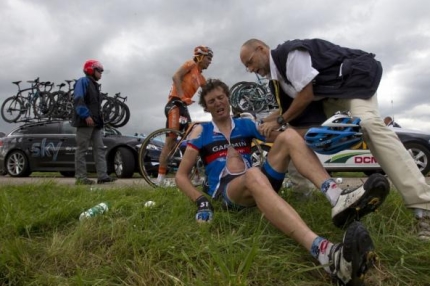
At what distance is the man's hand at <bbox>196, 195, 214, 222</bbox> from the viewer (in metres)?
2.94

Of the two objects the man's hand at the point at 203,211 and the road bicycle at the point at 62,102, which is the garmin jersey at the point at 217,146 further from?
the road bicycle at the point at 62,102

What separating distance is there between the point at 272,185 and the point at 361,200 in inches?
29.5

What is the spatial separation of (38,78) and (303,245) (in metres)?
16.9

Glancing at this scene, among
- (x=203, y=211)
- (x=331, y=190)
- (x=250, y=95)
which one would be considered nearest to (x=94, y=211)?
(x=203, y=211)

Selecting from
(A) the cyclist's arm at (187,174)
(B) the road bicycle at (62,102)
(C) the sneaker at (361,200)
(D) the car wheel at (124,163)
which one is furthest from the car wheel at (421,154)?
(B) the road bicycle at (62,102)

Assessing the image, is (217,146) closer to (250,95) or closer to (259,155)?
(259,155)

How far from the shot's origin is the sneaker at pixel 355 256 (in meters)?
1.94

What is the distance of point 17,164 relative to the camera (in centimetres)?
1116

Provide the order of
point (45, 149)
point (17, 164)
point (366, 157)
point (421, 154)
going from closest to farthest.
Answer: point (366, 157) → point (421, 154) → point (45, 149) → point (17, 164)

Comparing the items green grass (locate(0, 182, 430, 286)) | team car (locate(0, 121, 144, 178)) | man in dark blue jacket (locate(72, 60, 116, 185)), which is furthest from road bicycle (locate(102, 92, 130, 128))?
green grass (locate(0, 182, 430, 286))

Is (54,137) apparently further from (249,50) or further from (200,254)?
(200,254)

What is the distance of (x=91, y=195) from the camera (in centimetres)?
418

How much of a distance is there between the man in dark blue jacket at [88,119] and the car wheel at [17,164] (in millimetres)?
4605

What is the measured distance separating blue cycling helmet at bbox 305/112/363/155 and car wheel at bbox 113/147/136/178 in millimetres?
7102
